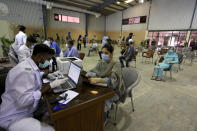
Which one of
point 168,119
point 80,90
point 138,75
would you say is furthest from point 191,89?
point 80,90

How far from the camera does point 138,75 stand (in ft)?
5.43

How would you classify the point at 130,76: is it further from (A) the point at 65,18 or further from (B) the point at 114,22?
(B) the point at 114,22

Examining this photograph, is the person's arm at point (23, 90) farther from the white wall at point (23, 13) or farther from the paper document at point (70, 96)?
the white wall at point (23, 13)

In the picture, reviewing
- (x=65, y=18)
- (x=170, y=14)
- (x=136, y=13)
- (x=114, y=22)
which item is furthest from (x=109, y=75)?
(x=114, y=22)

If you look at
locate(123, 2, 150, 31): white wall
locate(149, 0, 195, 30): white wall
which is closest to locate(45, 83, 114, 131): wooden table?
locate(149, 0, 195, 30): white wall

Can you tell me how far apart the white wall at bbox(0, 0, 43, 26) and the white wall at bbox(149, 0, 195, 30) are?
40.7ft

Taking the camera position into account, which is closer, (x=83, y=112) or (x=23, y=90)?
(x=23, y=90)

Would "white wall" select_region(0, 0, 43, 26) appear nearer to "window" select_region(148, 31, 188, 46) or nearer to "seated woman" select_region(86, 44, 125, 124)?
"seated woman" select_region(86, 44, 125, 124)

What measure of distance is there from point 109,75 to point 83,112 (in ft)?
2.69

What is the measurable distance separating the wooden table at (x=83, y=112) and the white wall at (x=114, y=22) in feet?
52.6

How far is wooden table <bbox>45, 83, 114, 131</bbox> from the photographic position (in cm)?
90

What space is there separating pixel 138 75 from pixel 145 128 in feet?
2.87

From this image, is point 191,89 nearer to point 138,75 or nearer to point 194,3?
point 138,75

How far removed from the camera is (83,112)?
1.02 m
